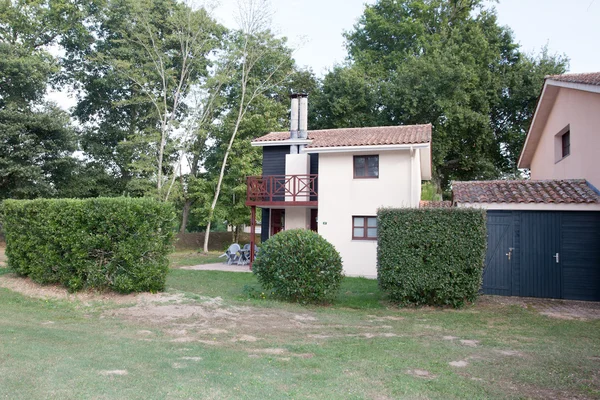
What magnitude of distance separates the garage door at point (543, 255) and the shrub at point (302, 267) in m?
4.84

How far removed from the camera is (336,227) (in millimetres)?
16984

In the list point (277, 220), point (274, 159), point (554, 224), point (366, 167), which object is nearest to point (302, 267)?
point (554, 224)

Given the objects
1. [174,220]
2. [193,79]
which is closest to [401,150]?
[174,220]

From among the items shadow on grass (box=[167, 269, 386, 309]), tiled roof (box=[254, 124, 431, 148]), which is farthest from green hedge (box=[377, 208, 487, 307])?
tiled roof (box=[254, 124, 431, 148])

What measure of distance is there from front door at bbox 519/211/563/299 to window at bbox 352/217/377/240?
6.02 meters

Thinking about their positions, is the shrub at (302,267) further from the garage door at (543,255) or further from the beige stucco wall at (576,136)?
the beige stucco wall at (576,136)

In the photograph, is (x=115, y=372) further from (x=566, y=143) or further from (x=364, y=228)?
(x=566, y=143)

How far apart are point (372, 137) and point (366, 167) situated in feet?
3.94

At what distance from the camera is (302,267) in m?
9.56

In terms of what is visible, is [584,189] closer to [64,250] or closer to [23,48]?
[64,250]

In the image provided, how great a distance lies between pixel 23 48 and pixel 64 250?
72.6 ft

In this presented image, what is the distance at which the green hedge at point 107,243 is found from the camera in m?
9.41

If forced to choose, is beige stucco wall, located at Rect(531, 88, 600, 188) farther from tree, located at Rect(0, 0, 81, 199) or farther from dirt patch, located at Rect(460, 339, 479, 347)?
tree, located at Rect(0, 0, 81, 199)

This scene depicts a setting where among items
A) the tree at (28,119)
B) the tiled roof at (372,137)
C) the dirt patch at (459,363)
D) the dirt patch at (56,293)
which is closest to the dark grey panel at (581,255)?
the tiled roof at (372,137)
